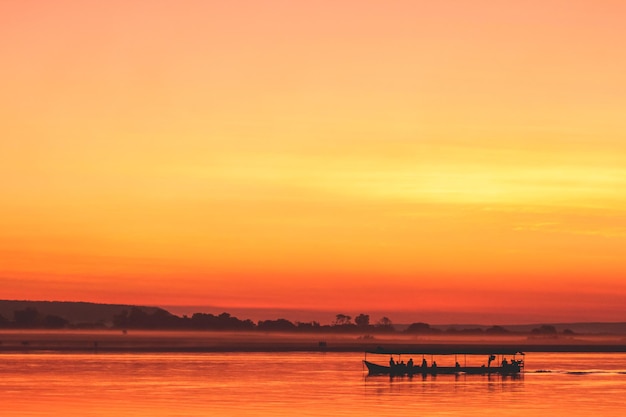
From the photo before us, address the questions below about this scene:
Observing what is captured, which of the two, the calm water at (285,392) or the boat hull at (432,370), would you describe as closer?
the calm water at (285,392)

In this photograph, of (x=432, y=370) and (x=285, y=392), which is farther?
(x=432, y=370)

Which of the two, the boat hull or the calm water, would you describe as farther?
the boat hull

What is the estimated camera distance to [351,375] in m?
126

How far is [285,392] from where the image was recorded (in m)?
92.2

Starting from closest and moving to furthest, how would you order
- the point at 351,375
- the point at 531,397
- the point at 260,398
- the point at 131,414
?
the point at 131,414 → the point at 260,398 → the point at 531,397 → the point at 351,375

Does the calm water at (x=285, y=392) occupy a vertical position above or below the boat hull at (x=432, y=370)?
below

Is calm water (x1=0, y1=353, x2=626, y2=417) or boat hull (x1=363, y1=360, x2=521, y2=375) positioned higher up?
boat hull (x1=363, y1=360, x2=521, y2=375)

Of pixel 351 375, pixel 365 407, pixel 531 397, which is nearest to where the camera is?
pixel 365 407

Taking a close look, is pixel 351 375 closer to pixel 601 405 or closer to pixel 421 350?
pixel 421 350

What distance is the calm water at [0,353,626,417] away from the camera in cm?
7688

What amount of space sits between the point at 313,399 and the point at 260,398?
15.1ft

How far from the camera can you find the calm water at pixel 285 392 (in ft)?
252

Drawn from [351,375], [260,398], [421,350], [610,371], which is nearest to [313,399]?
[260,398]

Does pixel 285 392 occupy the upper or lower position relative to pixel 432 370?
lower
